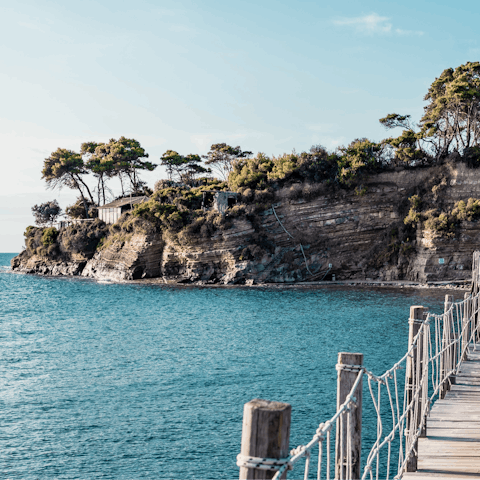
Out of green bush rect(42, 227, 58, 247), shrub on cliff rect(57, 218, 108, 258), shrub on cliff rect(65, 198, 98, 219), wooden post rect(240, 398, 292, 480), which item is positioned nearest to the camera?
wooden post rect(240, 398, 292, 480)

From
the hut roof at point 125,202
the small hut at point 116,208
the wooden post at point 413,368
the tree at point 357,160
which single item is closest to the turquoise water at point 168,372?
the wooden post at point 413,368

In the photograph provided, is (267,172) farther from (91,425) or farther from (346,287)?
(91,425)

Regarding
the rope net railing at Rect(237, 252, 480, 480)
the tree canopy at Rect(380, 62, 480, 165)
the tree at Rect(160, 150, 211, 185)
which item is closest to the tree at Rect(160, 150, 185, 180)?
the tree at Rect(160, 150, 211, 185)

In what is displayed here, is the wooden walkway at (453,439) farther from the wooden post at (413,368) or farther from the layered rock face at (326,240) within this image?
the layered rock face at (326,240)

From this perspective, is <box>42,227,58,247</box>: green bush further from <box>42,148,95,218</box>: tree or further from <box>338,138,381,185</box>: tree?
<box>338,138,381,185</box>: tree

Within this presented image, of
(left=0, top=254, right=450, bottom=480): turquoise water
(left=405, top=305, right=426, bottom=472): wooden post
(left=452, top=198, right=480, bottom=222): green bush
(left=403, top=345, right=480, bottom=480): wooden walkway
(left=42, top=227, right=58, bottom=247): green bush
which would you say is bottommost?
(left=0, top=254, right=450, bottom=480): turquoise water

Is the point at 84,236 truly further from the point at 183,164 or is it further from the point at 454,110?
the point at 454,110

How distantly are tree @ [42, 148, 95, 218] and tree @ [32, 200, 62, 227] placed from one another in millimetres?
6986

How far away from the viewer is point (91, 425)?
14.8m

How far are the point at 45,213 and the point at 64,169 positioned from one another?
37.3 ft

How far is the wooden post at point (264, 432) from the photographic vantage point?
245 centimetres

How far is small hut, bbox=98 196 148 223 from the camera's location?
65.3 metres

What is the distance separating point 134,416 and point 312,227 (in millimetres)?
41249

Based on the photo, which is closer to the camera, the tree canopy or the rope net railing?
the rope net railing
